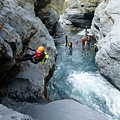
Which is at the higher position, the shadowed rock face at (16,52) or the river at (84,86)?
the shadowed rock face at (16,52)

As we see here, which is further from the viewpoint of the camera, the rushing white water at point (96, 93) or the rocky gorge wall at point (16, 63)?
the rushing white water at point (96, 93)

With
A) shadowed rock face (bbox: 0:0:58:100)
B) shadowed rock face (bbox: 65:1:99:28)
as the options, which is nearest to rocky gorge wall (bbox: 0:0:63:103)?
shadowed rock face (bbox: 0:0:58:100)

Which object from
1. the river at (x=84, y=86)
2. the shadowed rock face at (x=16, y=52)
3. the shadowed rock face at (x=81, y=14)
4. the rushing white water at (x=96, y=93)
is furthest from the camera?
the shadowed rock face at (x=81, y=14)

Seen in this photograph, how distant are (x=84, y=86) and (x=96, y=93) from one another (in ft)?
6.37

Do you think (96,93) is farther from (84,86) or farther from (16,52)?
(16,52)

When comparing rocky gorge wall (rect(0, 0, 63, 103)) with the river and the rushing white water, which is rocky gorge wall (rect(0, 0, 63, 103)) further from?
the rushing white water

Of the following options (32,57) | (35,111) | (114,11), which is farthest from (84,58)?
(35,111)

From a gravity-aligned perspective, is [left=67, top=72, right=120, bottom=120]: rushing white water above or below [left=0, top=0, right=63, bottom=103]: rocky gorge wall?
below

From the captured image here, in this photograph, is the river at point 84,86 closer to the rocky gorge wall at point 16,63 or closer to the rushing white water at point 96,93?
the rushing white water at point 96,93

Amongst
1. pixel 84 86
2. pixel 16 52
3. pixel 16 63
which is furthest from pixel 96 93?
pixel 16 52

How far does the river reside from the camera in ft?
61.0

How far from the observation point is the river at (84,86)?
1859cm

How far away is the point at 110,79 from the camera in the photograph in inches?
841

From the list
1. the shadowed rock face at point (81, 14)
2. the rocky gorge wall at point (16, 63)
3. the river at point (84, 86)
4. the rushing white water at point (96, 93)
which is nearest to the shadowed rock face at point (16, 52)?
the rocky gorge wall at point (16, 63)
